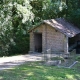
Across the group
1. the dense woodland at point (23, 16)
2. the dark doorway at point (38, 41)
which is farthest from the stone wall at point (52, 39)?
the dense woodland at point (23, 16)


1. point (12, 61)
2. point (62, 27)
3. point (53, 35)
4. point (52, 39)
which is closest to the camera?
point (12, 61)

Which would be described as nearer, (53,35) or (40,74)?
(40,74)

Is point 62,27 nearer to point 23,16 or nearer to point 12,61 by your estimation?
point 23,16

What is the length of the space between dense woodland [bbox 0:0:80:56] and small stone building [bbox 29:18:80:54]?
1907 mm

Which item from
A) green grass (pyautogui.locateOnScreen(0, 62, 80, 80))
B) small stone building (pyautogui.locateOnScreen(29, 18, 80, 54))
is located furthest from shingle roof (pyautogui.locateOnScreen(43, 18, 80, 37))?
green grass (pyautogui.locateOnScreen(0, 62, 80, 80))

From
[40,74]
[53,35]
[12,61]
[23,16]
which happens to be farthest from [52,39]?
[40,74]

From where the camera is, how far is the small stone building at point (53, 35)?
23719 millimetres

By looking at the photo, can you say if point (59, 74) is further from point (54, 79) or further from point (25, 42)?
point (25, 42)

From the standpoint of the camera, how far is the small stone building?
23.7m

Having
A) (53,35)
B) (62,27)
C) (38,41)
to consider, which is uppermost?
(62,27)

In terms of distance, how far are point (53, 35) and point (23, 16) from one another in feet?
12.3

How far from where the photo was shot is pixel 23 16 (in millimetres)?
25250

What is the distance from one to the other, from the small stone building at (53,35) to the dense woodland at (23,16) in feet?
6.26

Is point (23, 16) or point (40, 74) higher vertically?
point (23, 16)
